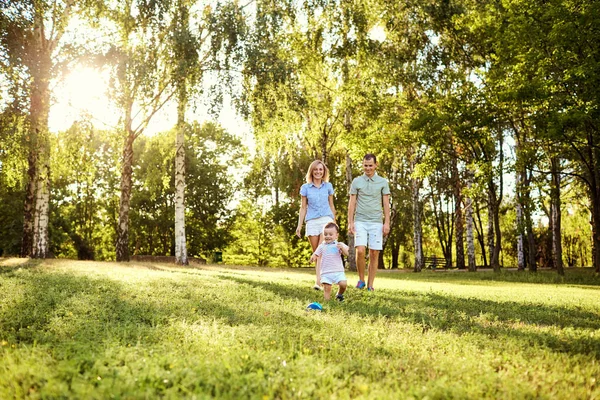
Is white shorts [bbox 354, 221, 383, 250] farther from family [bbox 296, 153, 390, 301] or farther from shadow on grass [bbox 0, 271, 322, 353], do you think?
shadow on grass [bbox 0, 271, 322, 353]

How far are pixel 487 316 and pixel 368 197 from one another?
3475 mm

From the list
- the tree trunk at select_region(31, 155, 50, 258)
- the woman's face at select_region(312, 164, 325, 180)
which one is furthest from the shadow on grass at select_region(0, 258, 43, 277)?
the woman's face at select_region(312, 164, 325, 180)

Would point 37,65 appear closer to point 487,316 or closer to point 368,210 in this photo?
point 368,210

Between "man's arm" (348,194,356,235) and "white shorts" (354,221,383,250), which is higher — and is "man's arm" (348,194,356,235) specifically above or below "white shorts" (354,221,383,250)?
above

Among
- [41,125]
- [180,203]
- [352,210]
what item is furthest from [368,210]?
[180,203]

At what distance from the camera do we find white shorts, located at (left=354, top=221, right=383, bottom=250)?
29.3 feet

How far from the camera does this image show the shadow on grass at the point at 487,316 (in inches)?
185

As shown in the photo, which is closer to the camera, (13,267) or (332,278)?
(332,278)

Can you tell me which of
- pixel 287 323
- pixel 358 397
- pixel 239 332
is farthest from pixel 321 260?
pixel 358 397

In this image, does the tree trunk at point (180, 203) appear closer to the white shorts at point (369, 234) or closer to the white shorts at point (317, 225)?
the white shorts at point (317, 225)

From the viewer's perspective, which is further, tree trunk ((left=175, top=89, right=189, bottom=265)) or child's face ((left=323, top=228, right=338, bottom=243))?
tree trunk ((left=175, top=89, right=189, bottom=265))

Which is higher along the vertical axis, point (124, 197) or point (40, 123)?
point (40, 123)

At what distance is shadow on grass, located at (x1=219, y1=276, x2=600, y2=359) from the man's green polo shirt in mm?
1499

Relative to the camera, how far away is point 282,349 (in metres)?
3.99
